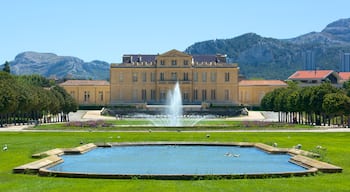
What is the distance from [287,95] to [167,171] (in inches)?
2102

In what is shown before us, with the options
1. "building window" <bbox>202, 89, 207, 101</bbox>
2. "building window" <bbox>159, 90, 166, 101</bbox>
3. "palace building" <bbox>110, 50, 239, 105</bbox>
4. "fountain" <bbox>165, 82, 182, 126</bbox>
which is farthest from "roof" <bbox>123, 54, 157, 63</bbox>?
"building window" <bbox>202, 89, 207, 101</bbox>

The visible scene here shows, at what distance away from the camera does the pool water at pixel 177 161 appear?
20.3m

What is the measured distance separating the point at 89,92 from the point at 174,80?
16694mm

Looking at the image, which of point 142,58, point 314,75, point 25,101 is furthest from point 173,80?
point 25,101

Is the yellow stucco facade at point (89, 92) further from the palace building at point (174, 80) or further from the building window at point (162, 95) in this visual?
the building window at point (162, 95)

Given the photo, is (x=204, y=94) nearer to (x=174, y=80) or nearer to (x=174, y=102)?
(x=174, y=80)

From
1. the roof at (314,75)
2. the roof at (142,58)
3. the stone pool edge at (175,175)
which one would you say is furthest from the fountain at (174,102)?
the stone pool edge at (175,175)

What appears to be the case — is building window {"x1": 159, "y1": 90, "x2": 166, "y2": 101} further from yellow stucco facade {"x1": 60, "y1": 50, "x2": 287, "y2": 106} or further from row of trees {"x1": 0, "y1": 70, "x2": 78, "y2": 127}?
row of trees {"x1": 0, "y1": 70, "x2": 78, "y2": 127}

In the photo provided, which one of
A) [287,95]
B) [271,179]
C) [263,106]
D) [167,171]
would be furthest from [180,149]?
[263,106]

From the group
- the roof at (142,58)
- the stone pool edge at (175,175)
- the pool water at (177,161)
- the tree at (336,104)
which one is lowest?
the pool water at (177,161)

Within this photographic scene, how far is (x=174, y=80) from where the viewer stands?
112 m

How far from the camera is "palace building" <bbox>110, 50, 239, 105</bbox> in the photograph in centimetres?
11162

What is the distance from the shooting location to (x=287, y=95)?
235 feet

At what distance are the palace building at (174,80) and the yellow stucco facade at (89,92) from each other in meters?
5.65
